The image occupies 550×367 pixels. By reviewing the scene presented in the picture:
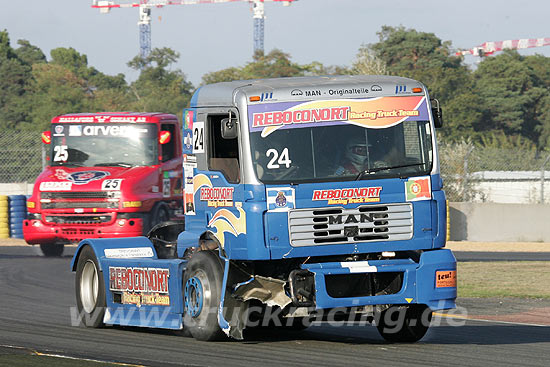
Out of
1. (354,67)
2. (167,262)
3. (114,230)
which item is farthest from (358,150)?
(354,67)

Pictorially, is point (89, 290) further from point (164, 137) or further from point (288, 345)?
point (164, 137)

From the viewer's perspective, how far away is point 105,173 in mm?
22312

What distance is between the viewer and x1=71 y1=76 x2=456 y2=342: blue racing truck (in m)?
10.4

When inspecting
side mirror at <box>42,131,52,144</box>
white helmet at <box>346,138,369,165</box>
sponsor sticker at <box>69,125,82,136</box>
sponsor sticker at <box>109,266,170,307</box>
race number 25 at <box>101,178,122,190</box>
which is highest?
sponsor sticker at <box>69,125,82,136</box>

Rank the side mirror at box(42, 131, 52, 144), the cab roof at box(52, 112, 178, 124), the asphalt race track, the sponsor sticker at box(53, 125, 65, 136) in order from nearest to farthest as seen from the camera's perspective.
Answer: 1. the asphalt race track
2. the cab roof at box(52, 112, 178, 124)
3. the sponsor sticker at box(53, 125, 65, 136)
4. the side mirror at box(42, 131, 52, 144)

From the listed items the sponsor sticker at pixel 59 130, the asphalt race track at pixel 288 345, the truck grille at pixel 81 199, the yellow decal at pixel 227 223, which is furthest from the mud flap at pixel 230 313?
the sponsor sticker at pixel 59 130

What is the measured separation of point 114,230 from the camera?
2230cm

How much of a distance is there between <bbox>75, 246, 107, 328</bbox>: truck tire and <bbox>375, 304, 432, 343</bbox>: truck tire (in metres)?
3.36

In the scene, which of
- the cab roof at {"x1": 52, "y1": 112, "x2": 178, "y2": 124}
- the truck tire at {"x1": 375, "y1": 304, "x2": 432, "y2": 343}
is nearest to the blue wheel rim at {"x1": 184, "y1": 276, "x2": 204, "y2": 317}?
the truck tire at {"x1": 375, "y1": 304, "x2": 432, "y2": 343}

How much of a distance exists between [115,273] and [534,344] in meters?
4.73

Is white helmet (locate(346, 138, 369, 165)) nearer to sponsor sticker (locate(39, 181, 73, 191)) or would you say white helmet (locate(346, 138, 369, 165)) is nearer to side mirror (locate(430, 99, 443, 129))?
side mirror (locate(430, 99, 443, 129))

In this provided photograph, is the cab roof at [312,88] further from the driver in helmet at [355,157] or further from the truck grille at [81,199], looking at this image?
the truck grille at [81,199]

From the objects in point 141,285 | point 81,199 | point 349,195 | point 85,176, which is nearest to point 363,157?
point 349,195

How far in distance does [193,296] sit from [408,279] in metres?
2.16
